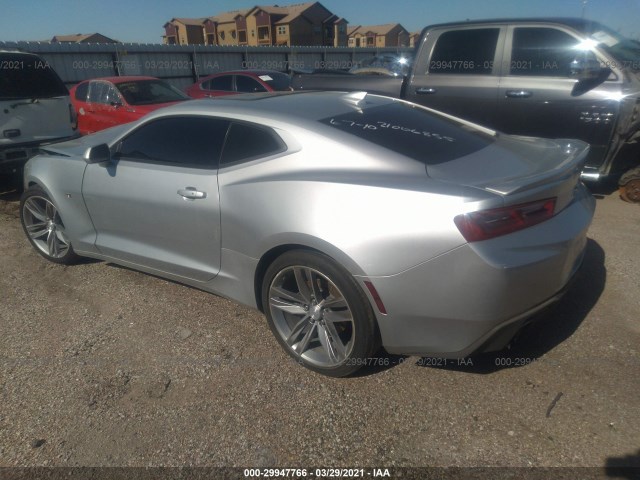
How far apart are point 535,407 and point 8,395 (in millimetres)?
2905

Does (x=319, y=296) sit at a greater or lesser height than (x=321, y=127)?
lesser

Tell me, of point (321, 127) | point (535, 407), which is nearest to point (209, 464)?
point (535, 407)

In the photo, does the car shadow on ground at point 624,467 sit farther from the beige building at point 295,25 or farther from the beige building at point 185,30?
the beige building at point 185,30

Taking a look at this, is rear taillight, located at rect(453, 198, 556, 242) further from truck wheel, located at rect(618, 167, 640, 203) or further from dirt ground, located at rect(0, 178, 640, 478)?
truck wheel, located at rect(618, 167, 640, 203)

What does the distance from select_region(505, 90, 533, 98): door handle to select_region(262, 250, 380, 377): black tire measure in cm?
401

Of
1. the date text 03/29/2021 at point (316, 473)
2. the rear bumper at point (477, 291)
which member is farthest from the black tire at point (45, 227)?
the rear bumper at point (477, 291)

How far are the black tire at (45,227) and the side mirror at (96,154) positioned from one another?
0.93 m

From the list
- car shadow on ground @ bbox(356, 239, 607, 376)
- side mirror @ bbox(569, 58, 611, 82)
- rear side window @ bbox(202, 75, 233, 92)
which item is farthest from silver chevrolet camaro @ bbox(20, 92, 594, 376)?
rear side window @ bbox(202, 75, 233, 92)

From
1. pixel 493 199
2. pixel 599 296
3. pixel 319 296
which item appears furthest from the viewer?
pixel 599 296

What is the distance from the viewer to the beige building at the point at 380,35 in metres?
57.6

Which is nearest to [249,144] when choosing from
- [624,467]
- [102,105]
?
[624,467]

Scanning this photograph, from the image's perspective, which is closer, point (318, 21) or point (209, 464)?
point (209, 464)

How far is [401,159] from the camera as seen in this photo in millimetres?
2438

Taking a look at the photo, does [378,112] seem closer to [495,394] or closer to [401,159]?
[401,159]
